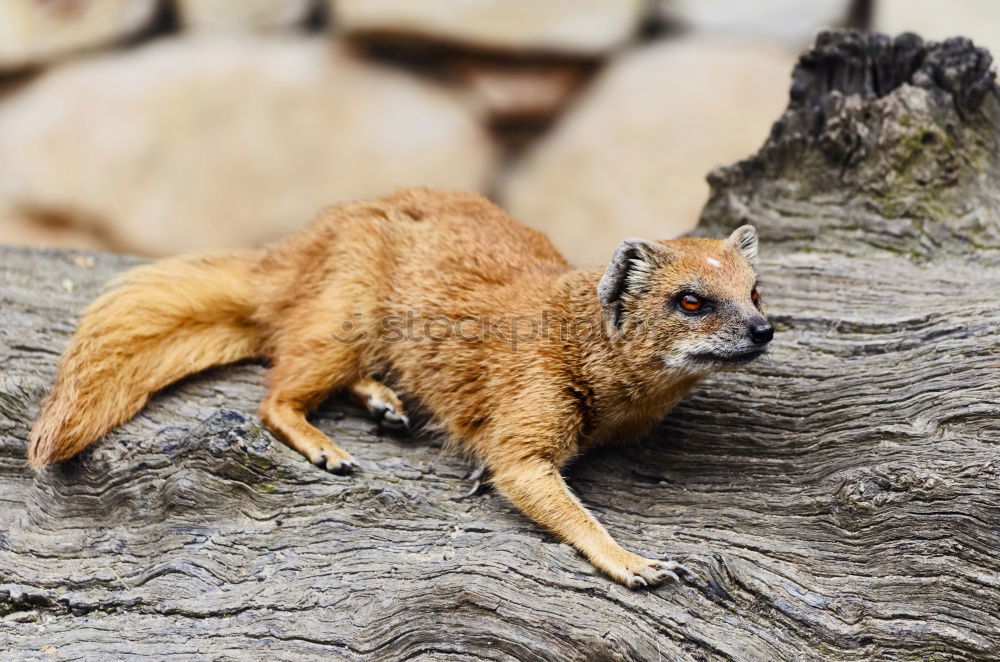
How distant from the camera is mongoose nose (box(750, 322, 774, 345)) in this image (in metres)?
4.08

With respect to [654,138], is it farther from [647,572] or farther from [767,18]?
[647,572]

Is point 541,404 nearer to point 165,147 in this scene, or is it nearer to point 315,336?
point 315,336

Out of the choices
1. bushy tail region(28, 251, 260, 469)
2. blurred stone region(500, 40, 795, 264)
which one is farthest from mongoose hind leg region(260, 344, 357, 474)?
blurred stone region(500, 40, 795, 264)

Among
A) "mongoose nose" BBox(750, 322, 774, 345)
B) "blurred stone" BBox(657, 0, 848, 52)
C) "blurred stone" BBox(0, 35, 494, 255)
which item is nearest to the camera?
"mongoose nose" BBox(750, 322, 774, 345)

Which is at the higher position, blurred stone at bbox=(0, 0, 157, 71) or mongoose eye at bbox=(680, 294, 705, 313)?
blurred stone at bbox=(0, 0, 157, 71)

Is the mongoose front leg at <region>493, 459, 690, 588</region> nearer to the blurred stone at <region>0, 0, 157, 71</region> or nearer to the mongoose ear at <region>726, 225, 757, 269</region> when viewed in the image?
the mongoose ear at <region>726, 225, 757, 269</region>

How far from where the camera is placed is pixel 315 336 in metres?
4.90

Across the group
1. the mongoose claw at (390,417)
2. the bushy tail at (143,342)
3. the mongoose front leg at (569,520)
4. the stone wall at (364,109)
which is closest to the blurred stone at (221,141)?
the stone wall at (364,109)

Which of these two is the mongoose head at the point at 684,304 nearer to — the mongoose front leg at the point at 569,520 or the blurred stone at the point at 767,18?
the mongoose front leg at the point at 569,520

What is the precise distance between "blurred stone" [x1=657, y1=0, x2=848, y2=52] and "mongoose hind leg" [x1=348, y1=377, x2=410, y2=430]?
Answer: 5.04 meters

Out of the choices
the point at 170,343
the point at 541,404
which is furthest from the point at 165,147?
the point at 541,404

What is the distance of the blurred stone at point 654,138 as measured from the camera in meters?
8.34

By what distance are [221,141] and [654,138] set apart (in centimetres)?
373

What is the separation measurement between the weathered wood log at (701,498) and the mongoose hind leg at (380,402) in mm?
78
